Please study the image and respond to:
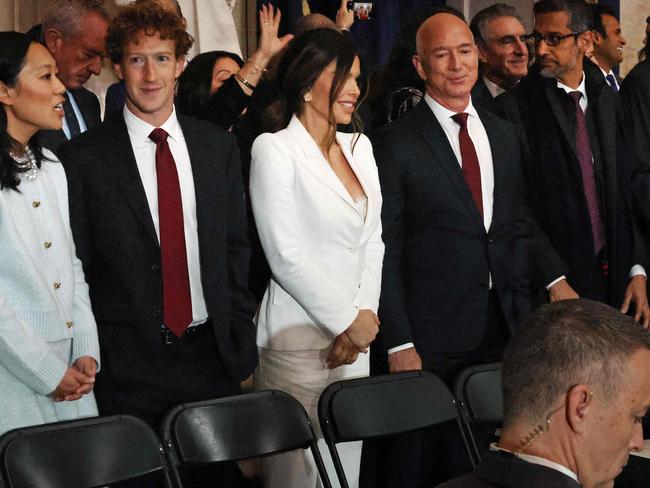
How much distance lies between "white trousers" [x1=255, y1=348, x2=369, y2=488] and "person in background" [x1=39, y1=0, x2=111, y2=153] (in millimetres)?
1200

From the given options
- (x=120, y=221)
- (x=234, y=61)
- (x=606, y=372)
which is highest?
(x=234, y=61)

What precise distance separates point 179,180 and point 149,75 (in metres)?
0.34

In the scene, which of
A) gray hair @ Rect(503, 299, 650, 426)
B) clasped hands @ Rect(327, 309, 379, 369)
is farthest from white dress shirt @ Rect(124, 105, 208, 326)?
gray hair @ Rect(503, 299, 650, 426)

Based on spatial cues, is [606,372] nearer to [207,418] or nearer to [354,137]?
[207,418]

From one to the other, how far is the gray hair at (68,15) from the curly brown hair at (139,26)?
2.31 feet

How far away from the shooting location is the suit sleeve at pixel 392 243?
3.72 metres

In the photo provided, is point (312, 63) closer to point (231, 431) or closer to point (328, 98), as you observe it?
point (328, 98)

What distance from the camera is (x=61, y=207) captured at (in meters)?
3.18

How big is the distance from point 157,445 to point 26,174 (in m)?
0.86

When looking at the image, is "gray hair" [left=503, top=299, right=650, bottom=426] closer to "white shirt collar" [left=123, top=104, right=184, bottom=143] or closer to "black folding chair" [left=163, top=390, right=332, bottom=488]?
"black folding chair" [left=163, top=390, right=332, bottom=488]

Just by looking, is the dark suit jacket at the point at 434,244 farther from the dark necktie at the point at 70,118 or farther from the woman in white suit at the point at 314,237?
the dark necktie at the point at 70,118

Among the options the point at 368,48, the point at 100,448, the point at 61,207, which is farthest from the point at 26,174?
the point at 368,48

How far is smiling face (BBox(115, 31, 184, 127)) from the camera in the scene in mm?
3383

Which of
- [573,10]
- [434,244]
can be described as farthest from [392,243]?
[573,10]
